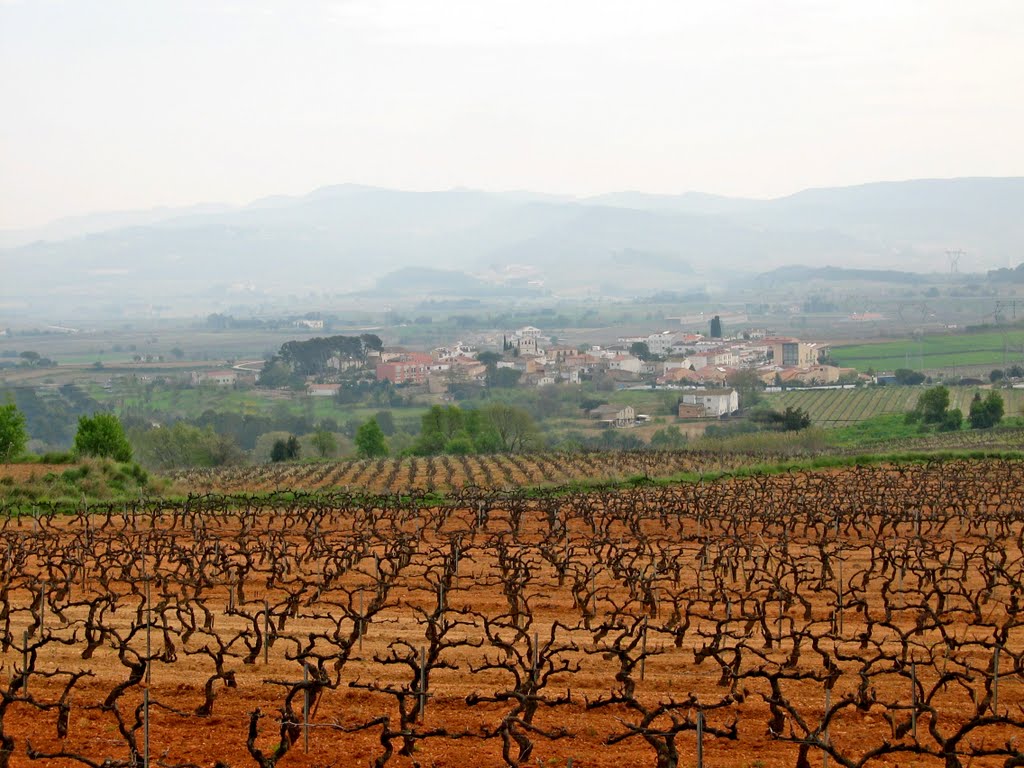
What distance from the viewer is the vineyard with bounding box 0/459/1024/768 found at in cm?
1115

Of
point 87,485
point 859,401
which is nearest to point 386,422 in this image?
point 859,401

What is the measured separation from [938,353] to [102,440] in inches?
4198

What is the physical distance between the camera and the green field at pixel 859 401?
79.3m

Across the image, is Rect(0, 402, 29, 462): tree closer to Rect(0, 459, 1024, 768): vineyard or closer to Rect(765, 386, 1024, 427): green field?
Rect(0, 459, 1024, 768): vineyard

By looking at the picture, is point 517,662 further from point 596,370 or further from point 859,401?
point 596,370

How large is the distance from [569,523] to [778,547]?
839 centimetres

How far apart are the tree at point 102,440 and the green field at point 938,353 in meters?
91.1

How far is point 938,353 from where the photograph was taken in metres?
→ 130

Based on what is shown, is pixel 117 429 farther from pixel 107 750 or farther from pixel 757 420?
pixel 757 420

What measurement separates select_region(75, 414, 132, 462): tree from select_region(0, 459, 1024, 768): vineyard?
2035 centimetres

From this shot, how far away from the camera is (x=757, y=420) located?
75562 millimetres

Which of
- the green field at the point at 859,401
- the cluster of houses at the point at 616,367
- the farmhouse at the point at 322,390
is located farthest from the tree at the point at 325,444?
the farmhouse at the point at 322,390

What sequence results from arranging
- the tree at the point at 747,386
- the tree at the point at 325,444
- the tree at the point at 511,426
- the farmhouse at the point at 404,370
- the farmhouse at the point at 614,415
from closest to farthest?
the tree at the point at 325,444 → the tree at the point at 511,426 → the farmhouse at the point at 614,415 → the tree at the point at 747,386 → the farmhouse at the point at 404,370

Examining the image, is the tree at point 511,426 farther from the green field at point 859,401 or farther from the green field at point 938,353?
the green field at point 938,353
